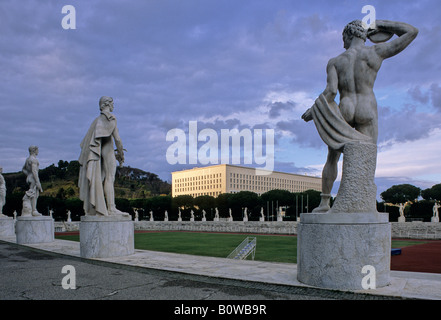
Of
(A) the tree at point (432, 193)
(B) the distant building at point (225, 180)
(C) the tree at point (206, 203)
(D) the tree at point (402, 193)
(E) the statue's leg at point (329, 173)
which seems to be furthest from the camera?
(B) the distant building at point (225, 180)

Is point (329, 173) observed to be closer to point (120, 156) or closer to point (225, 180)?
point (120, 156)

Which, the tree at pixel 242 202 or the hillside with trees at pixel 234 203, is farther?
the tree at pixel 242 202

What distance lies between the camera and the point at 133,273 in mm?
5691

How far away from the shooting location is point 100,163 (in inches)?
317

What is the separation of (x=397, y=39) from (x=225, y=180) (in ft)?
397

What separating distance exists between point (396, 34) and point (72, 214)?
222ft

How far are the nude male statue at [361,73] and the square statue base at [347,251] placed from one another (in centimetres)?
74

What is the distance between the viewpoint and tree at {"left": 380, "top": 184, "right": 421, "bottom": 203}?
71.9 m

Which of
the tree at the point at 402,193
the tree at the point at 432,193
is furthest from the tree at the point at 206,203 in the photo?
the tree at the point at 432,193

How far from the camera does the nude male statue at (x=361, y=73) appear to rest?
482 cm

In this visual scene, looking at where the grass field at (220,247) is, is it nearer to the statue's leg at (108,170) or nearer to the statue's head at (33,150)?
the statue's head at (33,150)

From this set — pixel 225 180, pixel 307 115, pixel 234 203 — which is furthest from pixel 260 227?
pixel 225 180
